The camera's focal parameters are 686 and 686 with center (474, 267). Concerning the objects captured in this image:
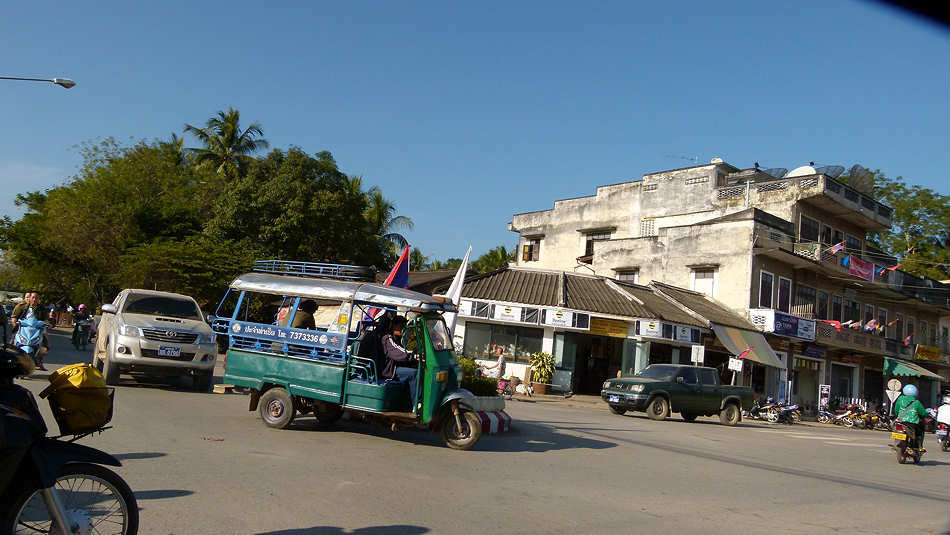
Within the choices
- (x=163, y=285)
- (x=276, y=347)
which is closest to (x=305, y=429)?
(x=276, y=347)

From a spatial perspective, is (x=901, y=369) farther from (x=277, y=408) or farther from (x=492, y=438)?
(x=277, y=408)

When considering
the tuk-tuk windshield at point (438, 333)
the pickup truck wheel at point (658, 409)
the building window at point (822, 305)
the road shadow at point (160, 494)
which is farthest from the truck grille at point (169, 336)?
the building window at point (822, 305)

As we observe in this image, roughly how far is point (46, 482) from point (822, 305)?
4274 cm

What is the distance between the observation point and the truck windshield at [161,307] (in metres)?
14.0

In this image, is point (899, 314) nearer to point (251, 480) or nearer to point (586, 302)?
point (586, 302)

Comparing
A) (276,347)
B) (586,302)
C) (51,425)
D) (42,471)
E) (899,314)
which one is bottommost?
(51,425)

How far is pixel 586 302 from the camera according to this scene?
3030cm

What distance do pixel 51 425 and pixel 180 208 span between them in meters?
33.8

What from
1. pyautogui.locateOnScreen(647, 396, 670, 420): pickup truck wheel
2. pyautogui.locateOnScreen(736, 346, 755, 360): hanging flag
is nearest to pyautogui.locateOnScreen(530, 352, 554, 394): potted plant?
pyautogui.locateOnScreen(647, 396, 670, 420): pickup truck wheel

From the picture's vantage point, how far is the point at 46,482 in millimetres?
3854

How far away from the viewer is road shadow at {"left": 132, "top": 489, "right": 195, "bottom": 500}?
5.75 metres

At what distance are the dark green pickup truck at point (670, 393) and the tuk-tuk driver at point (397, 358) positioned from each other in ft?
38.7

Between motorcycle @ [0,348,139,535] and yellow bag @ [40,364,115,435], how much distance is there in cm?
7

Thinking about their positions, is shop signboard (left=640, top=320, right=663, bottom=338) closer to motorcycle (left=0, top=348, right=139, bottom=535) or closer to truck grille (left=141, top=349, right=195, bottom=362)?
truck grille (left=141, top=349, right=195, bottom=362)
